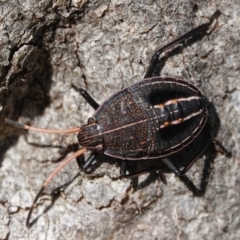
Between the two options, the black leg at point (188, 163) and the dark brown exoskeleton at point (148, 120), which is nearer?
the dark brown exoskeleton at point (148, 120)

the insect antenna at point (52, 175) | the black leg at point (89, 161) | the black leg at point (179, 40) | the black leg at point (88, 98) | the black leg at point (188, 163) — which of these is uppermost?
the black leg at point (88, 98)

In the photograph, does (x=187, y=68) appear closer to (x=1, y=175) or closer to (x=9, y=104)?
(x=9, y=104)

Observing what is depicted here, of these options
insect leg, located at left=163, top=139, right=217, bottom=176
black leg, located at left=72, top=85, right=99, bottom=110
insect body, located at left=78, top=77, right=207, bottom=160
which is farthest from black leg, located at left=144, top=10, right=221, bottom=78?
insect leg, located at left=163, top=139, right=217, bottom=176

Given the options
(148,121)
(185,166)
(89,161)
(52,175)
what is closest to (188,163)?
(185,166)

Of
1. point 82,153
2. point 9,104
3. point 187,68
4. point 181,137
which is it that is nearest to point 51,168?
point 82,153

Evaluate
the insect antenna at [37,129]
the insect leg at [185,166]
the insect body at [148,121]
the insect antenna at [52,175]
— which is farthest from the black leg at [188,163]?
the insect antenna at [37,129]

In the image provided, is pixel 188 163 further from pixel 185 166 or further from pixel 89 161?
pixel 89 161

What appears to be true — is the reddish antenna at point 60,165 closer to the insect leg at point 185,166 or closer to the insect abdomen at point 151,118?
the insect abdomen at point 151,118
